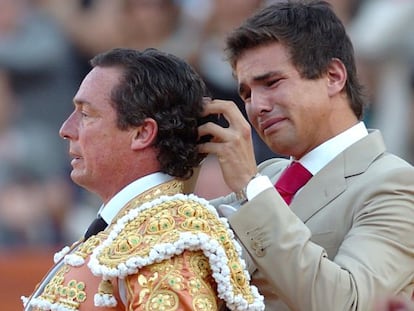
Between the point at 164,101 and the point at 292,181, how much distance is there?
0.51 m

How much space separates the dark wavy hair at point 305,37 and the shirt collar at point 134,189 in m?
0.48

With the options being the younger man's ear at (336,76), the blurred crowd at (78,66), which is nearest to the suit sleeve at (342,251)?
the younger man's ear at (336,76)

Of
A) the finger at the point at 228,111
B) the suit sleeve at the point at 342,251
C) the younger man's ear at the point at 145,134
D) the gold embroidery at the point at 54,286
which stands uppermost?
the younger man's ear at the point at 145,134

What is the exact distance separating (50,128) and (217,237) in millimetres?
3780

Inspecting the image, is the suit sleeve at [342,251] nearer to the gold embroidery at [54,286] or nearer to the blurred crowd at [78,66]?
the gold embroidery at [54,286]

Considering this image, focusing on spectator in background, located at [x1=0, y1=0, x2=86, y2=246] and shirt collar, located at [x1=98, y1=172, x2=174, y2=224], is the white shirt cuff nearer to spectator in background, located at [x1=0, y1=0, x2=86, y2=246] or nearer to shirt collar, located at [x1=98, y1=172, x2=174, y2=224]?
shirt collar, located at [x1=98, y1=172, x2=174, y2=224]

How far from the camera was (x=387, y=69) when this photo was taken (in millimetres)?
7043

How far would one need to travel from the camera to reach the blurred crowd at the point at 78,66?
22.1ft

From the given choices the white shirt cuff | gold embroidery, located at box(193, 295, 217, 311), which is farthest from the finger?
gold embroidery, located at box(193, 295, 217, 311)

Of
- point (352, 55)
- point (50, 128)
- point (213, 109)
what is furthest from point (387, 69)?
point (213, 109)

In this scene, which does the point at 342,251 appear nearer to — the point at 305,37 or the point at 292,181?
the point at 292,181

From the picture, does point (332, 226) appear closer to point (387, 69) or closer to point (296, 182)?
point (296, 182)

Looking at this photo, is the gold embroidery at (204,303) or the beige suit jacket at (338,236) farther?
the beige suit jacket at (338,236)

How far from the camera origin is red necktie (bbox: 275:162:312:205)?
3656 millimetres
